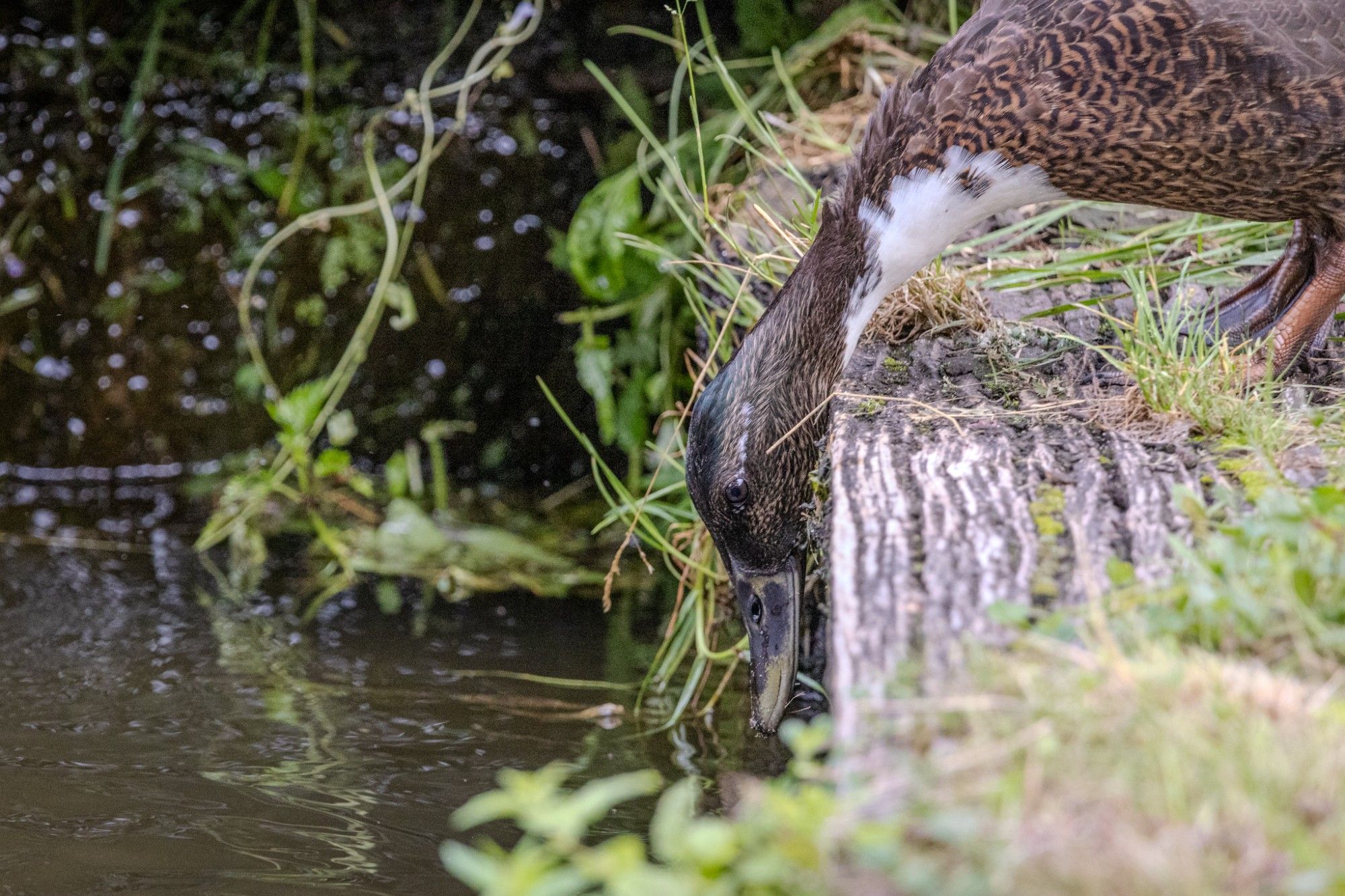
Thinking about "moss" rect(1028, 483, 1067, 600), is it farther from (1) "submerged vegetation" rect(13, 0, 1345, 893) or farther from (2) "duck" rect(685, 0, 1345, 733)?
(2) "duck" rect(685, 0, 1345, 733)

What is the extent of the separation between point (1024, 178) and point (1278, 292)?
0.63 m

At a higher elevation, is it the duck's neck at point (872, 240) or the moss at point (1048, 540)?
the duck's neck at point (872, 240)

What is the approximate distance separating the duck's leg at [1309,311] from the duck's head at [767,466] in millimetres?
772

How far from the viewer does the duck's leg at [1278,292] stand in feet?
8.02

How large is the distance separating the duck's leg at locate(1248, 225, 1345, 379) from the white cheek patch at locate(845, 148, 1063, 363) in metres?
0.47

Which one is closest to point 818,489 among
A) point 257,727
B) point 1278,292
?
point 1278,292

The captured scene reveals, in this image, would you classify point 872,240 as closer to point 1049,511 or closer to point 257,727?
point 1049,511

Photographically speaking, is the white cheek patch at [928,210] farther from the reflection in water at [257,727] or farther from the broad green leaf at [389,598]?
the broad green leaf at [389,598]

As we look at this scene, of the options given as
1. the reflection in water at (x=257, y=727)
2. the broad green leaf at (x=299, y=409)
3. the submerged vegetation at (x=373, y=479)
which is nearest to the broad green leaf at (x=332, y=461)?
the submerged vegetation at (x=373, y=479)

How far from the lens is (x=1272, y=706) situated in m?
1.08

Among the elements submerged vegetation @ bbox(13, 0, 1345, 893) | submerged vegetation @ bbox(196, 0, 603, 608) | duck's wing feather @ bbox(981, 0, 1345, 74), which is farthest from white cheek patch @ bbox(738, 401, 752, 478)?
submerged vegetation @ bbox(196, 0, 603, 608)

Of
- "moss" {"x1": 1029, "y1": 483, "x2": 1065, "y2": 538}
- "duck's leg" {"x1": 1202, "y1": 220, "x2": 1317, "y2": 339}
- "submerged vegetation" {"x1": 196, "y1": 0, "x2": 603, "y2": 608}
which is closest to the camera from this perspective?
"moss" {"x1": 1029, "y1": 483, "x2": 1065, "y2": 538}

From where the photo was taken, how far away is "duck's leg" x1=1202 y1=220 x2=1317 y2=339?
2443 millimetres

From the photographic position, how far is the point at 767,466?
2303 mm
